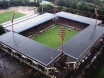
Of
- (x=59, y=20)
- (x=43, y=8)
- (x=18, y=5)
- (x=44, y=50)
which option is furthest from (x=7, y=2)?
(x=44, y=50)

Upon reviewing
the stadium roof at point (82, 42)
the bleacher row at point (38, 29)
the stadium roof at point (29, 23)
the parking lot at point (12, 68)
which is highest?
the stadium roof at point (29, 23)

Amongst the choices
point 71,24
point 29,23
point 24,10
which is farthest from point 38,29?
point 24,10

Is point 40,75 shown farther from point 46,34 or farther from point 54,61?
point 46,34

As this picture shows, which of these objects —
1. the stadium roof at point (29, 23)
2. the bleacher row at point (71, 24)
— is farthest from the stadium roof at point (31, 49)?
the bleacher row at point (71, 24)

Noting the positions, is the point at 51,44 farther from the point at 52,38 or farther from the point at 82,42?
the point at 82,42

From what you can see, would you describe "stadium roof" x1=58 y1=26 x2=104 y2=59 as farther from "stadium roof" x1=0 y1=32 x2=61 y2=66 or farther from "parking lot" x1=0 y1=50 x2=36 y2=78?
"parking lot" x1=0 y1=50 x2=36 y2=78

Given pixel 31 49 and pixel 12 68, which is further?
pixel 31 49

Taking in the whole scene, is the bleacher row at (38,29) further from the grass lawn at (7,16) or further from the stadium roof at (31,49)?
the grass lawn at (7,16)

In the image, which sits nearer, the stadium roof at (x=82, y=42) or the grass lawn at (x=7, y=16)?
the stadium roof at (x=82, y=42)
